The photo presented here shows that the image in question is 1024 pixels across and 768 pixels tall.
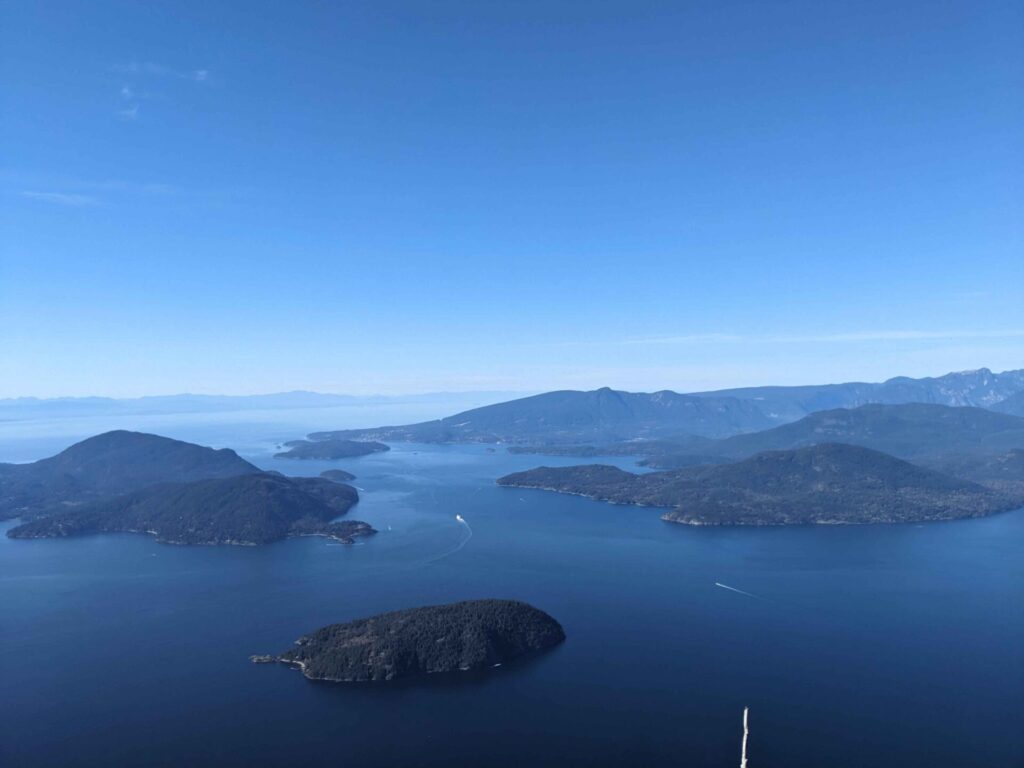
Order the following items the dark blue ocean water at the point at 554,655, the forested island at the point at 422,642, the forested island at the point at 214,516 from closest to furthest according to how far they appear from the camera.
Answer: the dark blue ocean water at the point at 554,655 < the forested island at the point at 422,642 < the forested island at the point at 214,516

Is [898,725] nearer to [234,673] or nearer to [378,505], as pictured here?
[234,673]

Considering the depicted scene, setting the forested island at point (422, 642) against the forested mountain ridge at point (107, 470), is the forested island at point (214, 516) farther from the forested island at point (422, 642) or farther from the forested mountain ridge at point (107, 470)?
the forested island at point (422, 642)

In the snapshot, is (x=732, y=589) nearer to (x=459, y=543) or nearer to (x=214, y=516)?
(x=459, y=543)

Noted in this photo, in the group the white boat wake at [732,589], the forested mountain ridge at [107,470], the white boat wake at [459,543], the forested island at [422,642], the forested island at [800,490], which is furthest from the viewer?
the forested mountain ridge at [107,470]

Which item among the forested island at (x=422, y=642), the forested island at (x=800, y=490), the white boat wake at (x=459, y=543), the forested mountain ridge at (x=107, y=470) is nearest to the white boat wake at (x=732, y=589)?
the forested island at (x=422, y=642)

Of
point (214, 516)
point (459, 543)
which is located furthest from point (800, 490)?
point (214, 516)

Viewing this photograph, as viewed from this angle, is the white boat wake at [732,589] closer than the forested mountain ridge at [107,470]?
Yes

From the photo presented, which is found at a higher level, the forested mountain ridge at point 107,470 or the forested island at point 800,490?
the forested mountain ridge at point 107,470
